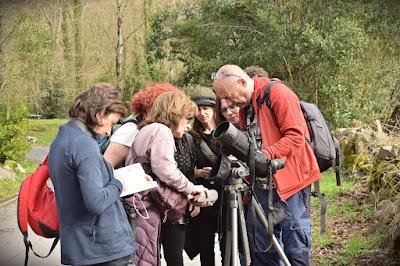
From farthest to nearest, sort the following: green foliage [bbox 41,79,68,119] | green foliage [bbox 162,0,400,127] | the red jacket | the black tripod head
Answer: green foliage [bbox 41,79,68,119]
green foliage [bbox 162,0,400,127]
the red jacket
the black tripod head

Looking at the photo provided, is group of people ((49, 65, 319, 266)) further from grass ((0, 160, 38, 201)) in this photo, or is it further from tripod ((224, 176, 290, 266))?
grass ((0, 160, 38, 201))

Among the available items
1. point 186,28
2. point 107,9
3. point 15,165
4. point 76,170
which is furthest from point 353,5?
point 107,9

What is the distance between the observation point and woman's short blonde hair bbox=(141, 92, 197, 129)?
3357mm

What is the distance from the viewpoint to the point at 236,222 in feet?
9.89

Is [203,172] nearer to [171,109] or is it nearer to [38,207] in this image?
[171,109]

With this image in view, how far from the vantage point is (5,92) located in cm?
1858

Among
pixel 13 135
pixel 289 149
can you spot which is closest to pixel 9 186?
pixel 13 135

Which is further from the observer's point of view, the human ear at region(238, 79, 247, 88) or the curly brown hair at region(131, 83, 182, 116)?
the curly brown hair at region(131, 83, 182, 116)

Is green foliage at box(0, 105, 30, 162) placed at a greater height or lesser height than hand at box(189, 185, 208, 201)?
lesser

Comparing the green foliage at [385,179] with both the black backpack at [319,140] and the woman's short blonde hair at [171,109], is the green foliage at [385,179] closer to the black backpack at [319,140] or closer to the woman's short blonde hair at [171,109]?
the black backpack at [319,140]

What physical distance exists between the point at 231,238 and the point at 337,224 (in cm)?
442

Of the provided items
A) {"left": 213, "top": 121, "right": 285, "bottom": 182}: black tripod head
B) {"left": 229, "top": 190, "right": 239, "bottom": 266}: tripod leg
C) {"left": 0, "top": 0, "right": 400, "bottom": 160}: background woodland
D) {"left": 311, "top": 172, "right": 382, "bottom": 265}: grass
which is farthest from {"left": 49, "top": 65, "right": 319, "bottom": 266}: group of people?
{"left": 0, "top": 0, "right": 400, "bottom": 160}: background woodland

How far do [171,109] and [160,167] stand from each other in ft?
1.16

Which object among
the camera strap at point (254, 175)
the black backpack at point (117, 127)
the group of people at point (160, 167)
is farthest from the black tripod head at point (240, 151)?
the black backpack at point (117, 127)
